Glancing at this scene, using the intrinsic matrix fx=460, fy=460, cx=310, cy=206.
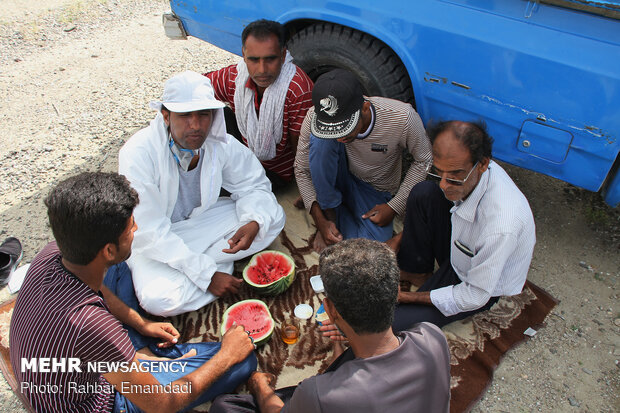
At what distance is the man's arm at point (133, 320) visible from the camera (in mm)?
2680

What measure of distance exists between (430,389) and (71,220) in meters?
1.58

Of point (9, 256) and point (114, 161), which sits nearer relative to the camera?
point (9, 256)

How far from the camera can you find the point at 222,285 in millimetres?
3143

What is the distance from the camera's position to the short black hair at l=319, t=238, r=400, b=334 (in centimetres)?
174

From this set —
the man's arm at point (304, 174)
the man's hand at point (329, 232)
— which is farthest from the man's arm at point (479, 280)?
the man's arm at point (304, 174)

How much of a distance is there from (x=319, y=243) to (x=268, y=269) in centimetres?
50

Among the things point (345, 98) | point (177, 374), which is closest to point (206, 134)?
point (345, 98)

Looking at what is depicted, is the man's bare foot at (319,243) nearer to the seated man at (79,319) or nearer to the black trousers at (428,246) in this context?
the black trousers at (428,246)

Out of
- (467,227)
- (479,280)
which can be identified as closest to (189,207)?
(467,227)

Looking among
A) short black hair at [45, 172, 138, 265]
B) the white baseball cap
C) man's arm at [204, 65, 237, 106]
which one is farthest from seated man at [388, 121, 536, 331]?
man's arm at [204, 65, 237, 106]

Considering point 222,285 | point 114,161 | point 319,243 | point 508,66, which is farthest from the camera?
point 114,161

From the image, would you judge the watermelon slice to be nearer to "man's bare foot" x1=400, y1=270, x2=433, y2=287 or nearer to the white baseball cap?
"man's bare foot" x1=400, y1=270, x2=433, y2=287

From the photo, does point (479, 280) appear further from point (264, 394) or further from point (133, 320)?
point (133, 320)

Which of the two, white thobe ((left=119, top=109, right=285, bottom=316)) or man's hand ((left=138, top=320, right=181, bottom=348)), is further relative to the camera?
white thobe ((left=119, top=109, right=285, bottom=316))
